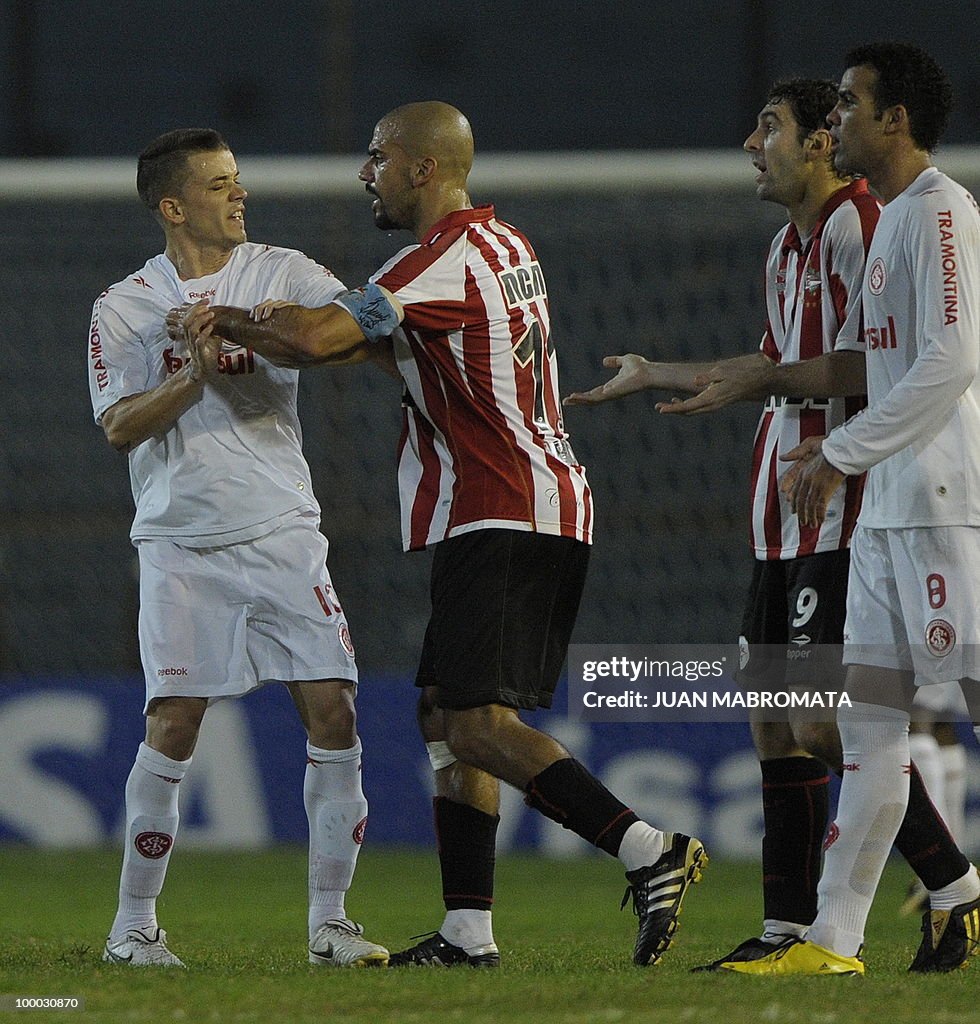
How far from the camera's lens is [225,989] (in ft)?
13.9

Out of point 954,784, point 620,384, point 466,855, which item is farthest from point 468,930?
point 954,784

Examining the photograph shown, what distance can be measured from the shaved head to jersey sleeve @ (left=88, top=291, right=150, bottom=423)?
0.96 m

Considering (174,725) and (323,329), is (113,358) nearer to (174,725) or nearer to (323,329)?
(323,329)

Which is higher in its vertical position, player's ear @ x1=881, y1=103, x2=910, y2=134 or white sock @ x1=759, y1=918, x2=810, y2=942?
player's ear @ x1=881, y1=103, x2=910, y2=134

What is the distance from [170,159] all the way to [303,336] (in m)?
1.14

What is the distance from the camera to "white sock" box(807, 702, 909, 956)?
455 cm

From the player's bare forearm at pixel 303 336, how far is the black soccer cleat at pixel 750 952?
1.86 metres

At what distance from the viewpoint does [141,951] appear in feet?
15.9

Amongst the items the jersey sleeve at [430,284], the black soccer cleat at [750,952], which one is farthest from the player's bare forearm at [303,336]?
the black soccer cleat at [750,952]

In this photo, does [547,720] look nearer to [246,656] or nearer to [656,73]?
[246,656]

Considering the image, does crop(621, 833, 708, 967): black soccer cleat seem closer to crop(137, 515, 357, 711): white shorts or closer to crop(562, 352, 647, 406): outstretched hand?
crop(137, 515, 357, 711): white shorts

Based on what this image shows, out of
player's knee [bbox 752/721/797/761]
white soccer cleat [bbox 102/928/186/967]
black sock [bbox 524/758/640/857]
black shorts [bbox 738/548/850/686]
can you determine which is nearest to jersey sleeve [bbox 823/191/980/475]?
black shorts [bbox 738/548/850/686]

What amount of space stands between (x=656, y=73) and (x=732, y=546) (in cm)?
647

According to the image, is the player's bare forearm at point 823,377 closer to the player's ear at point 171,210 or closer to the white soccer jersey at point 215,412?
the white soccer jersey at point 215,412
